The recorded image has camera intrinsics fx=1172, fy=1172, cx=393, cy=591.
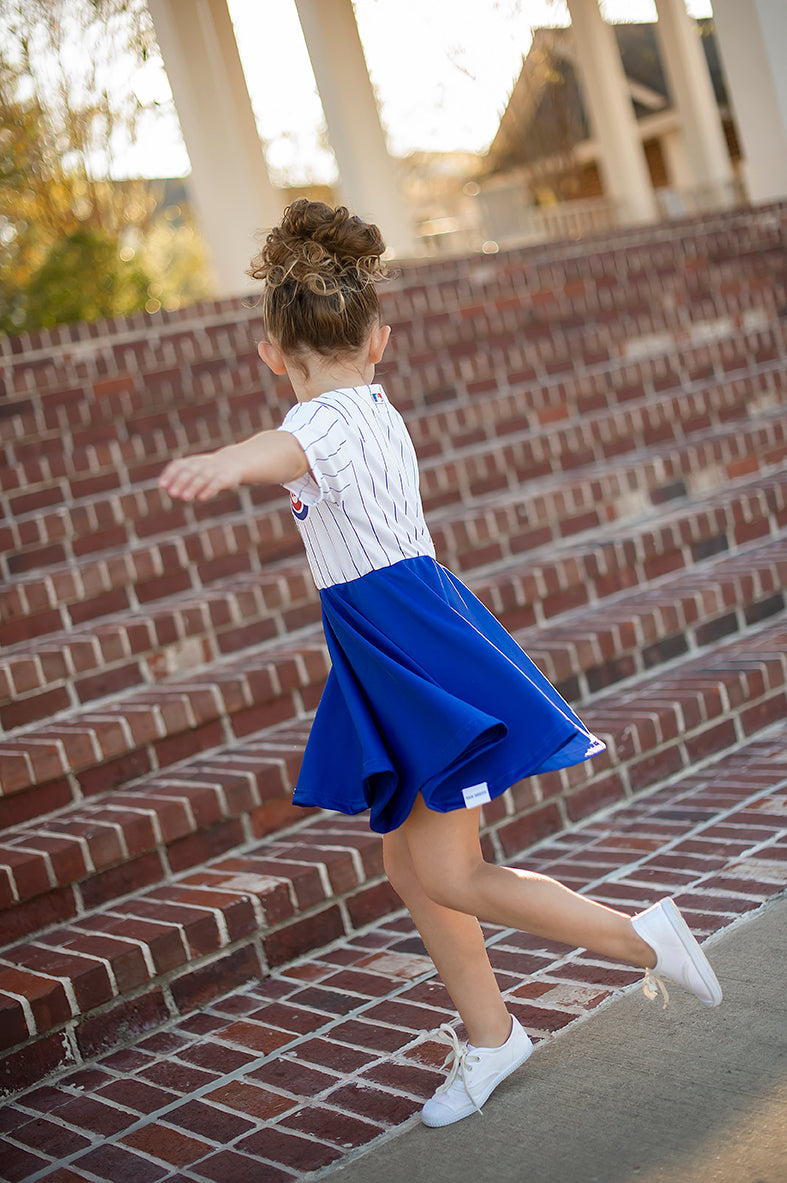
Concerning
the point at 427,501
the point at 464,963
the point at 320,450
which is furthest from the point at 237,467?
the point at 427,501

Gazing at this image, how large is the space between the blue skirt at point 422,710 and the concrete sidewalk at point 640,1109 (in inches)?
21.5

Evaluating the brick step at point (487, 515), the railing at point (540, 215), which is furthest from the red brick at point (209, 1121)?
the railing at point (540, 215)

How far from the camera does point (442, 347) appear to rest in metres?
6.40

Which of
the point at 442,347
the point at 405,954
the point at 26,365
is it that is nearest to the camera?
the point at 405,954

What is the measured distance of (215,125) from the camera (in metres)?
9.74

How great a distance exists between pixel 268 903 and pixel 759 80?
902cm

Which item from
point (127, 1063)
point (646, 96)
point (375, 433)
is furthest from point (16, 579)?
point (646, 96)

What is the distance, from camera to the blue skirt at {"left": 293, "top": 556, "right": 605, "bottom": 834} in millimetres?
1875

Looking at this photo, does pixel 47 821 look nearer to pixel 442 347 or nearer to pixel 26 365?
pixel 26 365

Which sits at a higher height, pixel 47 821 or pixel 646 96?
pixel 646 96

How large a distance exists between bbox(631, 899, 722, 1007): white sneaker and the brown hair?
1113 millimetres

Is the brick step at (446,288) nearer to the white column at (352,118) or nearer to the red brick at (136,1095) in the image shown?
the white column at (352,118)

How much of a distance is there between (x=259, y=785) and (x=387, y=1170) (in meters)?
1.44

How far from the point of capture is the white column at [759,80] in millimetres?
9297
